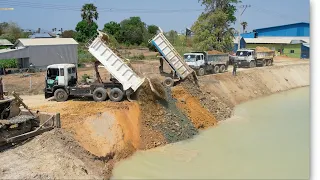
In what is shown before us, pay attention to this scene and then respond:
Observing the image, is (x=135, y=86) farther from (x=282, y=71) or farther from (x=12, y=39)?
(x=12, y=39)

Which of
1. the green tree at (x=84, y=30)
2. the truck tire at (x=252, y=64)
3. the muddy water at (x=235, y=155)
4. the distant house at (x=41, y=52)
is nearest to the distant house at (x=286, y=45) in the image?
the truck tire at (x=252, y=64)

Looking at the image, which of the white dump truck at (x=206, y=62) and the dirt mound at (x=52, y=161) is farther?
the white dump truck at (x=206, y=62)

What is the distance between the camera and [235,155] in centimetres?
1216

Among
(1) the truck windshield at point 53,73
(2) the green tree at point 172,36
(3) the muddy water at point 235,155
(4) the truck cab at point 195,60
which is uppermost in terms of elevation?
(2) the green tree at point 172,36

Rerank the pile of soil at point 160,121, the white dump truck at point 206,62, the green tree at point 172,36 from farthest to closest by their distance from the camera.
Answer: the green tree at point 172,36
the white dump truck at point 206,62
the pile of soil at point 160,121

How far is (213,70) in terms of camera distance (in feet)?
88.3

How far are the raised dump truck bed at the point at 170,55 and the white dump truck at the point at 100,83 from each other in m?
3.93

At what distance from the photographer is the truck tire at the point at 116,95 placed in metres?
15.1

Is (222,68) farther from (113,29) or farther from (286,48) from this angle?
(113,29)

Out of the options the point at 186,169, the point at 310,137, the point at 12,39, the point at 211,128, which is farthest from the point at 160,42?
the point at 12,39

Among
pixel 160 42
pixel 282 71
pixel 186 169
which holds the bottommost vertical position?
pixel 186 169

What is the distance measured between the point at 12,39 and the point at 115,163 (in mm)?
42413

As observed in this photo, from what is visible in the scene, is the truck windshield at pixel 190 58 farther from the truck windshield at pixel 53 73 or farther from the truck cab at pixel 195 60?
the truck windshield at pixel 53 73

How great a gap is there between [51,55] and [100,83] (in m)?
16.2
